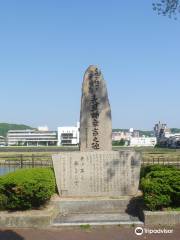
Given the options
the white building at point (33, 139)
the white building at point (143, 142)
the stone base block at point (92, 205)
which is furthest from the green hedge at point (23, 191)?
the white building at point (143, 142)

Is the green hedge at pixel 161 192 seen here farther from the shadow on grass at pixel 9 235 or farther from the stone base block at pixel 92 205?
the shadow on grass at pixel 9 235

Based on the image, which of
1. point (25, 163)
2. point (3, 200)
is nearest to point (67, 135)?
point (25, 163)

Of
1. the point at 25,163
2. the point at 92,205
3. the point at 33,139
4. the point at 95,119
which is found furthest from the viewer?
the point at 33,139

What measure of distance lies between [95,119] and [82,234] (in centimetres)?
439

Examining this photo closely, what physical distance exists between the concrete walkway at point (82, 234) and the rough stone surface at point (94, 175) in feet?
7.81

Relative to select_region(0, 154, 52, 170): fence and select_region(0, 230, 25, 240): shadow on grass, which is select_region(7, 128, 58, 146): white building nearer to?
select_region(0, 154, 52, 170): fence

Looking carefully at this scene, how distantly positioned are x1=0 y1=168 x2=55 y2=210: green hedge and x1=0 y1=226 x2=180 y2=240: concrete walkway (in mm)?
746

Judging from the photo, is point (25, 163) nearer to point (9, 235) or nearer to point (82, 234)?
point (9, 235)

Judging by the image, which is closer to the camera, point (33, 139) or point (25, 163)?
point (25, 163)

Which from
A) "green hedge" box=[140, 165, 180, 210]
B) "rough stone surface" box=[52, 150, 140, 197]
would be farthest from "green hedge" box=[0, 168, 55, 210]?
"green hedge" box=[140, 165, 180, 210]

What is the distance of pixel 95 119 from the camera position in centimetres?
1220

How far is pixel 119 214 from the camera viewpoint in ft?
33.7

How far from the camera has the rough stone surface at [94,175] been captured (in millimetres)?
11258

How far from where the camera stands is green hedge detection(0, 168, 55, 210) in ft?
30.5
